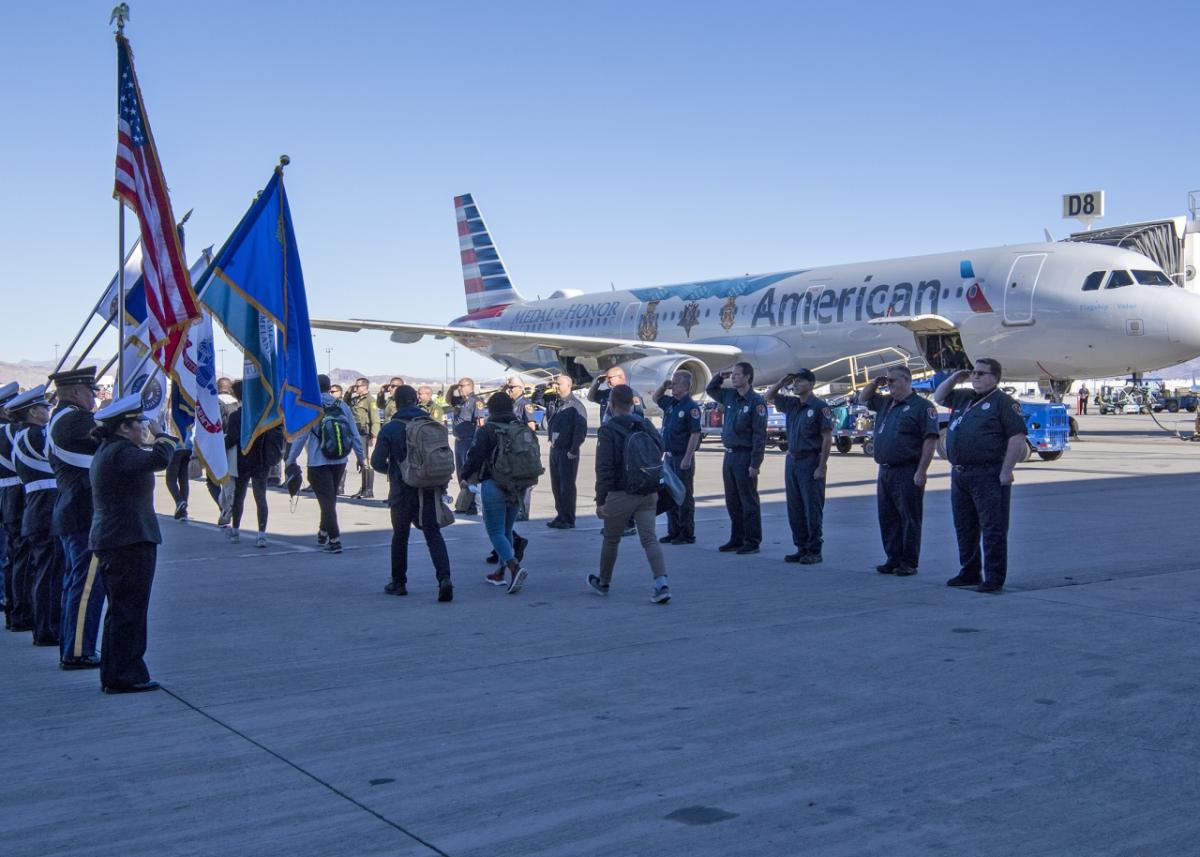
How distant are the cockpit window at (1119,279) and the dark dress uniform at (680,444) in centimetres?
1516

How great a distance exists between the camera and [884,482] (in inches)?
370

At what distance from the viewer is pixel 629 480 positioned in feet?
26.9

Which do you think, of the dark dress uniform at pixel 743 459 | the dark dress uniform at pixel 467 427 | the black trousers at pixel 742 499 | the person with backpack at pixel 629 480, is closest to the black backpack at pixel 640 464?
the person with backpack at pixel 629 480

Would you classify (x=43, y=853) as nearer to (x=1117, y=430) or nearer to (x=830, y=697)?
(x=830, y=697)

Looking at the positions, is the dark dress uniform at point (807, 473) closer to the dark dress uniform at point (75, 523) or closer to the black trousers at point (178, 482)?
the dark dress uniform at point (75, 523)

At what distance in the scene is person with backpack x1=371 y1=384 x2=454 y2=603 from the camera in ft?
28.0

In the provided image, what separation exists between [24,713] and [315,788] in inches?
78.9

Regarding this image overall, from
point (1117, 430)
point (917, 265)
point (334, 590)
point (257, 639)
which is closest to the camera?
point (257, 639)

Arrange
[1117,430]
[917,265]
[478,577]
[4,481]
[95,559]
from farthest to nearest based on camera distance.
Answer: [1117,430] → [917,265] → [478,577] → [4,481] → [95,559]

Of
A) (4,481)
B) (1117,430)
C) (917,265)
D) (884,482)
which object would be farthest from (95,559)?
(1117,430)

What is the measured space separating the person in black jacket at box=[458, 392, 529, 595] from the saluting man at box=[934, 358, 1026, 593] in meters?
A: 3.22

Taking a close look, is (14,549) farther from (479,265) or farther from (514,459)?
(479,265)

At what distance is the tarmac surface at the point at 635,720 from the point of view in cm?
397

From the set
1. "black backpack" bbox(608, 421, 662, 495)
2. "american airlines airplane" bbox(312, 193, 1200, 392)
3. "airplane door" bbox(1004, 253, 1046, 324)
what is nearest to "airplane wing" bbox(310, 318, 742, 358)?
"american airlines airplane" bbox(312, 193, 1200, 392)
